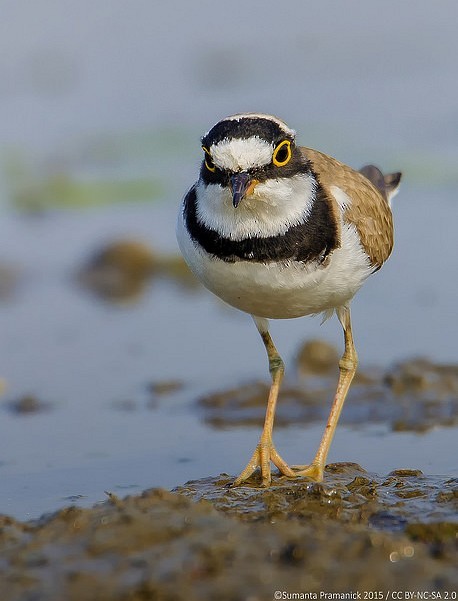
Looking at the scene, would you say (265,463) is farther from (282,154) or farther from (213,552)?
(213,552)

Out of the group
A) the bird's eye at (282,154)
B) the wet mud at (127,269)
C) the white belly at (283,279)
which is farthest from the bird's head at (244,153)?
the wet mud at (127,269)

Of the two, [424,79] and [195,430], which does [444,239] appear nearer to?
[195,430]

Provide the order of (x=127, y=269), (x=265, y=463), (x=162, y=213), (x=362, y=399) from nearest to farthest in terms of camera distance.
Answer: (x=265, y=463) → (x=362, y=399) → (x=127, y=269) → (x=162, y=213)

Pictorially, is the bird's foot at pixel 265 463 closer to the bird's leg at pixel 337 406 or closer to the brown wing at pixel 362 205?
the bird's leg at pixel 337 406

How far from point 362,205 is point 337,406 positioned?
46.7 inches

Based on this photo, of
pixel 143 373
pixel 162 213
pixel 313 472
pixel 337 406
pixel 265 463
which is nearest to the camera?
pixel 313 472

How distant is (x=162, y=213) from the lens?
43.1 feet

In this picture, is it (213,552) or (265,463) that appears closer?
(213,552)

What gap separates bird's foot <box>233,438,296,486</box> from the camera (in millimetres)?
6590

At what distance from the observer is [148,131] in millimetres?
15133

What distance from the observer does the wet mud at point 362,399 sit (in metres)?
8.00

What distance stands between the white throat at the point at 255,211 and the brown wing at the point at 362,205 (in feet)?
1.39

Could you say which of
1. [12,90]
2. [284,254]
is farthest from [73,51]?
[284,254]

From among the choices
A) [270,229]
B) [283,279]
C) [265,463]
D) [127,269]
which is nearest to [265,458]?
[265,463]
